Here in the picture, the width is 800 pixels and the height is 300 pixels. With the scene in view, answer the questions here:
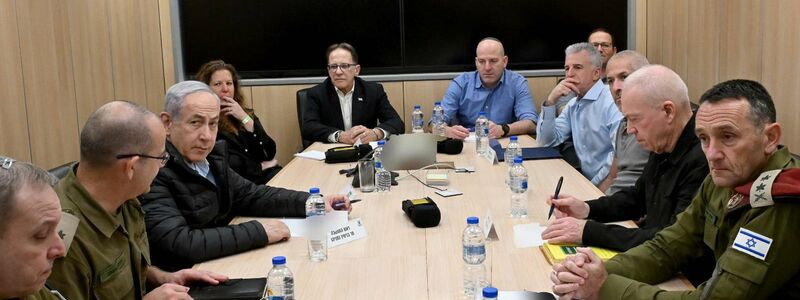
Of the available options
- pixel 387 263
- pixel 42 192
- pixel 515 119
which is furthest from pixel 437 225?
pixel 515 119

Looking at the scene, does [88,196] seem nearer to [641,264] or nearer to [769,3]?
[641,264]

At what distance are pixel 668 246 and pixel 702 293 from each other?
356 millimetres

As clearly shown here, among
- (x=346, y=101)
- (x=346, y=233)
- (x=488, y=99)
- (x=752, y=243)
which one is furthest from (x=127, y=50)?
(x=752, y=243)

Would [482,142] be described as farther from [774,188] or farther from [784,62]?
[774,188]

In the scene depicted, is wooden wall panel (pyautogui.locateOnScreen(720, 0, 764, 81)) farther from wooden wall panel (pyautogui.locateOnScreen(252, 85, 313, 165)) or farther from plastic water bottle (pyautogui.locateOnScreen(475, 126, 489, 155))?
wooden wall panel (pyautogui.locateOnScreen(252, 85, 313, 165))

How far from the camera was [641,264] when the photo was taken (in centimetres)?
218

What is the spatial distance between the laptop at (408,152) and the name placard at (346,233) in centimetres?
104

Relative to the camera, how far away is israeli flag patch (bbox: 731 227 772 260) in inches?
69.8

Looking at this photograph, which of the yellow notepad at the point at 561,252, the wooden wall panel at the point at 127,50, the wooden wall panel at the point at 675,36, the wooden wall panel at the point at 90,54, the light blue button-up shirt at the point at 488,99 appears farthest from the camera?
the light blue button-up shirt at the point at 488,99

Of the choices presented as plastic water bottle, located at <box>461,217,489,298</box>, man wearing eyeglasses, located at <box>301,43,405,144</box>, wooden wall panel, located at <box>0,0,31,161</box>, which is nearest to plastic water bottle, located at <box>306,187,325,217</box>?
plastic water bottle, located at <box>461,217,489,298</box>

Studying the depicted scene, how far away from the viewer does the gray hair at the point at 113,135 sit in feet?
6.89

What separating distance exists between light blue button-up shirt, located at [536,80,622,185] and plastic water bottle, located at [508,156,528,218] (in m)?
1.10

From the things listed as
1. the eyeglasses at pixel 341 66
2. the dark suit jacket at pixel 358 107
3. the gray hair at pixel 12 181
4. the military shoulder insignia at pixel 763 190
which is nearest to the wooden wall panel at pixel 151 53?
the dark suit jacket at pixel 358 107

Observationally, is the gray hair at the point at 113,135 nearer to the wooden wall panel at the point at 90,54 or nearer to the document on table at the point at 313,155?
the document on table at the point at 313,155
